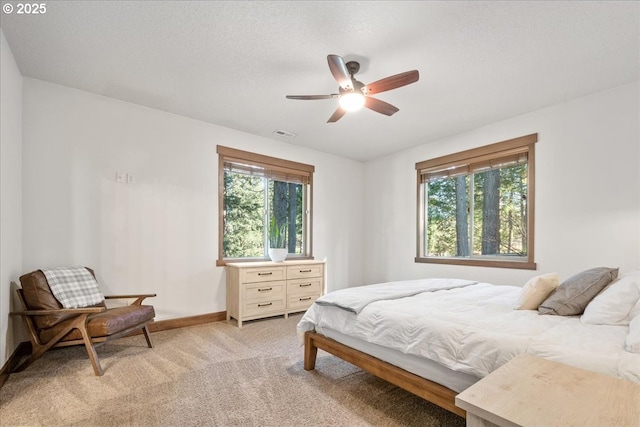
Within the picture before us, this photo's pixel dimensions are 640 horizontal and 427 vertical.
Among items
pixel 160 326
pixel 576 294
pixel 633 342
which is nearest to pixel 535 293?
pixel 576 294

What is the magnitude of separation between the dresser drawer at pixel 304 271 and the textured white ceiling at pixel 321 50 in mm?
2046

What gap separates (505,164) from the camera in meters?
3.85

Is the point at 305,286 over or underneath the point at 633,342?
underneath

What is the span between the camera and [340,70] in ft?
7.30

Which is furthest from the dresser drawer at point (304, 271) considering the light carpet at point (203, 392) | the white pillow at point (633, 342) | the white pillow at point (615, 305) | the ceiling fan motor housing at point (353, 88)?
the white pillow at point (633, 342)

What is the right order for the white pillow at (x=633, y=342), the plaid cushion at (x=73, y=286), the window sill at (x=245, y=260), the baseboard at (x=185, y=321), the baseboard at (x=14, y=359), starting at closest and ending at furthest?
1. the white pillow at (x=633, y=342)
2. the baseboard at (x=14, y=359)
3. the plaid cushion at (x=73, y=286)
4. the baseboard at (x=185, y=321)
5. the window sill at (x=245, y=260)

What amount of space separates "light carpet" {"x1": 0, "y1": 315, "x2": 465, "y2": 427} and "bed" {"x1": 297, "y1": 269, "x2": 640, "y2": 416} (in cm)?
22

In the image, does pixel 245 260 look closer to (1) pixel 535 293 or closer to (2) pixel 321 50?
(2) pixel 321 50

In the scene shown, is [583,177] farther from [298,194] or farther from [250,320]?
[250,320]

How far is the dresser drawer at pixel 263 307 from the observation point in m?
3.81

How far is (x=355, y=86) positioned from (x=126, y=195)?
266 centimetres

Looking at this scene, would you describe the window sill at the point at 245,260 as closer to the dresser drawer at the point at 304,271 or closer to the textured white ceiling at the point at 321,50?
the dresser drawer at the point at 304,271

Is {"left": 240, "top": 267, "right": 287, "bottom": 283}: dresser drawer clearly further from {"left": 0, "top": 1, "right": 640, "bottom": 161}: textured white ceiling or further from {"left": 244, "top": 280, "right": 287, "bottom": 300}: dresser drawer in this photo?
{"left": 0, "top": 1, "right": 640, "bottom": 161}: textured white ceiling

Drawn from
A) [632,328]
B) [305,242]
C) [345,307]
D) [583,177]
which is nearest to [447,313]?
Result: [345,307]
